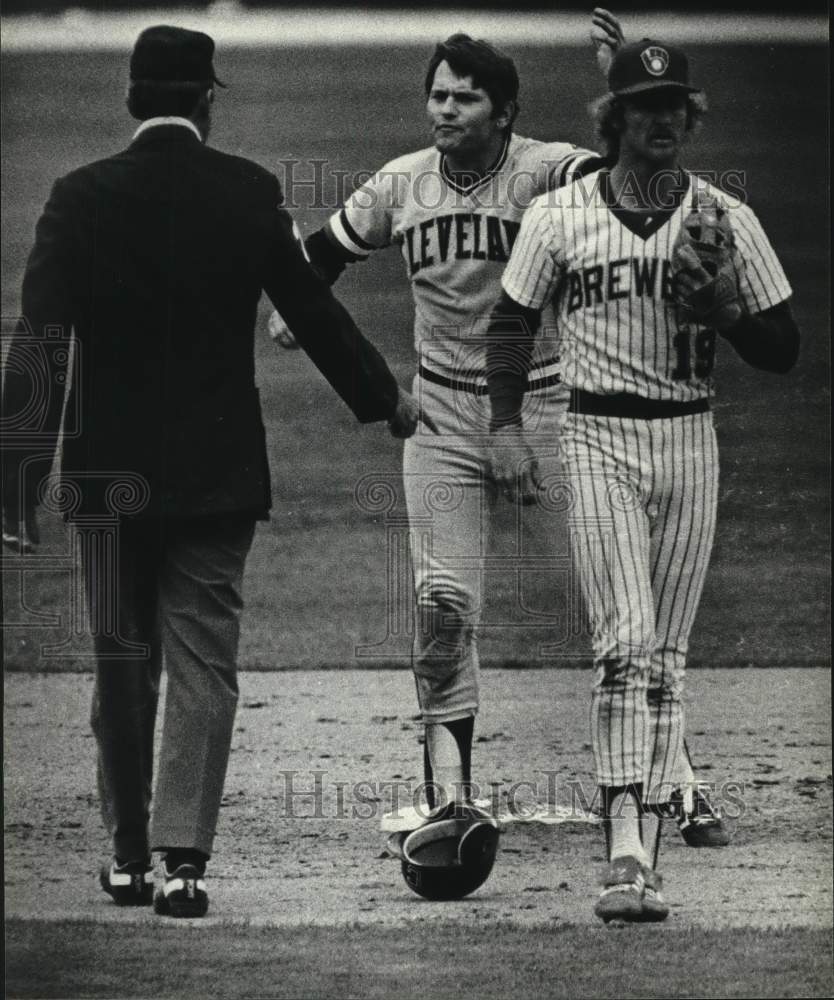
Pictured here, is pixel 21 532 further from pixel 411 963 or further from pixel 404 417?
pixel 411 963

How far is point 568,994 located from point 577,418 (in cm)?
122

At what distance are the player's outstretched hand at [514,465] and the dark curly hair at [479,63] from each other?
0.73 meters

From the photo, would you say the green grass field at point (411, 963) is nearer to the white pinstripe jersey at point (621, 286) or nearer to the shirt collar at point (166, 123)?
the white pinstripe jersey at point (621, 286)

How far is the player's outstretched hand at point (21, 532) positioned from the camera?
454cm

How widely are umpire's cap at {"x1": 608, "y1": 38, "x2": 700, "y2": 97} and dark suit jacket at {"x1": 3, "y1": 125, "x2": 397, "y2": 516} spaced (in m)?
0.77

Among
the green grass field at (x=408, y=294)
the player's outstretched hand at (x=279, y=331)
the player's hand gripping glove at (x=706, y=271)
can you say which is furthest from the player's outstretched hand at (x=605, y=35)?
the player's outstretched hand at (x=279, y=331)

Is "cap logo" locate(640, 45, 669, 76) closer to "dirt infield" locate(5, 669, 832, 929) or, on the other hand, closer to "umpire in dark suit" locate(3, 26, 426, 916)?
"umpire in dark suit" locate(3, 26, 426, 916)

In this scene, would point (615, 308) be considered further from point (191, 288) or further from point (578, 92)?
point (191, 288)

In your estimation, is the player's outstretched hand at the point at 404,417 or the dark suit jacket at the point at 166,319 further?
the player's outstretched hand at the point at 404,417

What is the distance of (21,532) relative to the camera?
15.0ft

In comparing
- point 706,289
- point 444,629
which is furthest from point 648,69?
point 444,629

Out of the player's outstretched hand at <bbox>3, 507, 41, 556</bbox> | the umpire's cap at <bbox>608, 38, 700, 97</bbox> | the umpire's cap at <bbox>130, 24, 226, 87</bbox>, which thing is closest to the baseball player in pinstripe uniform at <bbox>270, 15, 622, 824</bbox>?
the umpire's cap at <bbox>608, 38, 700, 97</bbox>

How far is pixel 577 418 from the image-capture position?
15.3ft

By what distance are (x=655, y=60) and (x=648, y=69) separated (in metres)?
0.03
